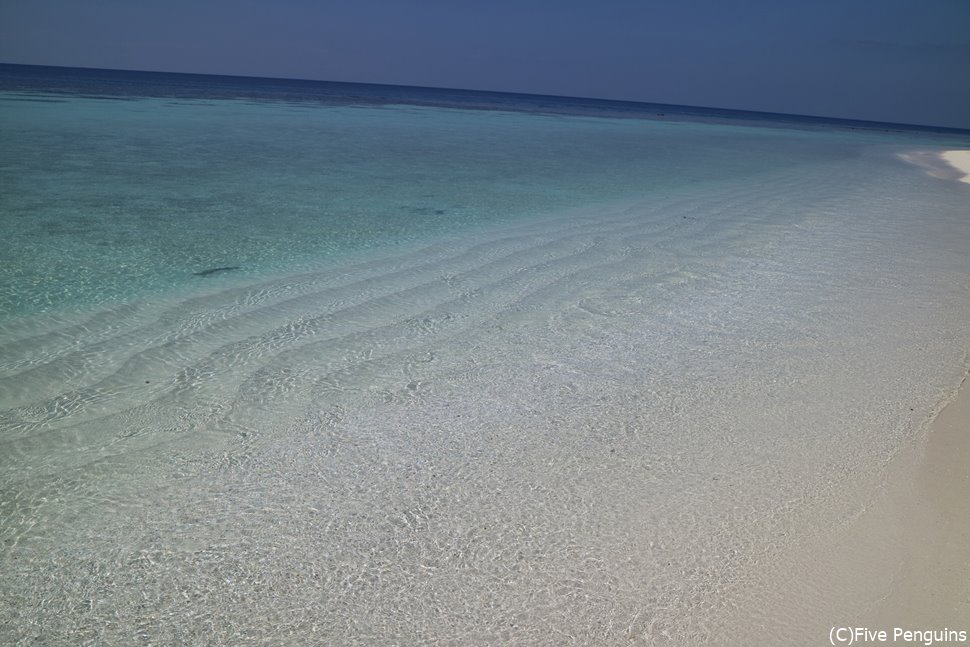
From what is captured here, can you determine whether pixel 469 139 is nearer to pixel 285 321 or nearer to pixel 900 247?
pixel 900 247

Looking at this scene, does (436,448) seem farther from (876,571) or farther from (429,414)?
(876,571)

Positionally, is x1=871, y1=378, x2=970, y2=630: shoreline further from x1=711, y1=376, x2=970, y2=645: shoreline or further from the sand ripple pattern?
the sand ripple pattern

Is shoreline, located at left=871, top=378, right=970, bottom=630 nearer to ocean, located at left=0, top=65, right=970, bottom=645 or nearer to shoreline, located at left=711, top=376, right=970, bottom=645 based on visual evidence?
shoreline, located at left=711, top=376, right=970, bottom=645

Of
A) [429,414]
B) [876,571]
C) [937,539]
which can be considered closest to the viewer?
[876,571]

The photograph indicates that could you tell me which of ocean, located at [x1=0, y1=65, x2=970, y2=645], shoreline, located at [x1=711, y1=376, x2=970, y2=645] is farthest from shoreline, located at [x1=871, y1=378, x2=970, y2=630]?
ocean, located at [x1=0, y1=65, x2=970, y2=645]

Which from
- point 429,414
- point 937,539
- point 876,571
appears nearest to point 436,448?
point 429,414

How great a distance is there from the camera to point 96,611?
161cm

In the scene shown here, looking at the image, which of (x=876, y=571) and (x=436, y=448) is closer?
(x=876, y=571)

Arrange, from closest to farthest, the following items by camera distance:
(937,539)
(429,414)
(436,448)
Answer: (937,539) → (436,448) → (429,414)

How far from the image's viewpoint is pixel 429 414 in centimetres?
267

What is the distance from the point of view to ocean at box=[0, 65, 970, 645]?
1.70 meters

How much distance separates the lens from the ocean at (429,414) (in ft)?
→ 5.58

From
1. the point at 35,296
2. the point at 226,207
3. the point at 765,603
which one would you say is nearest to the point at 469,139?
the point at 226,207

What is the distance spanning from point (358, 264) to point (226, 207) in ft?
9.13
